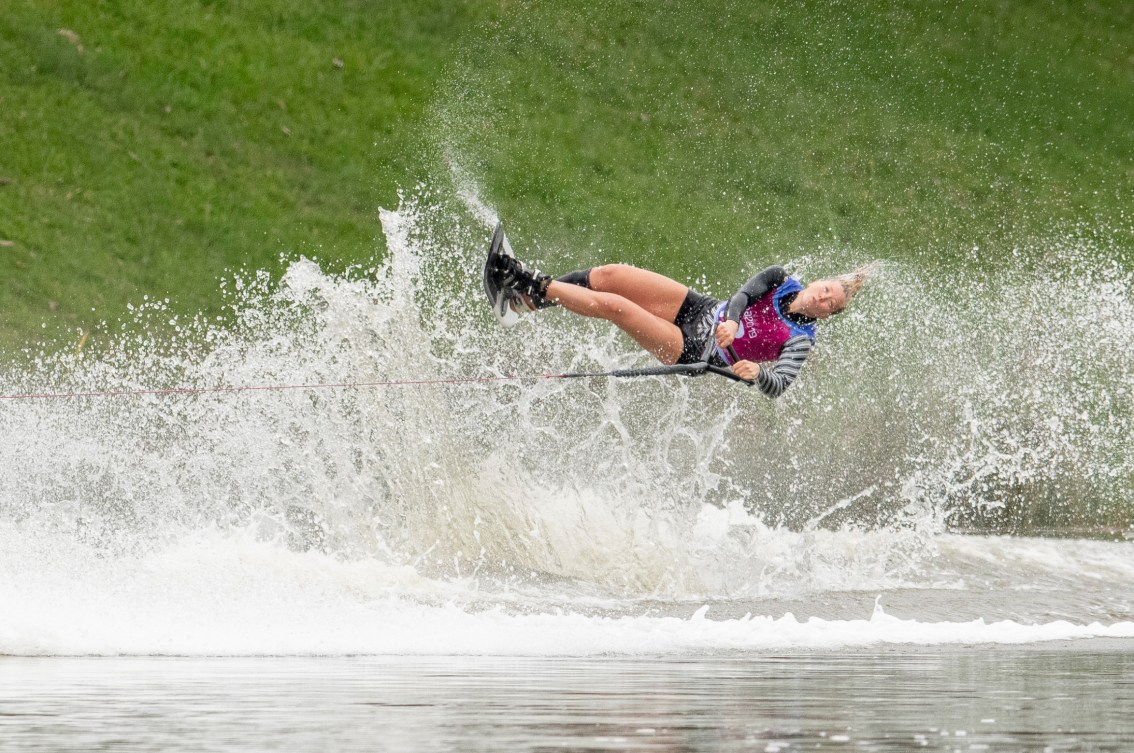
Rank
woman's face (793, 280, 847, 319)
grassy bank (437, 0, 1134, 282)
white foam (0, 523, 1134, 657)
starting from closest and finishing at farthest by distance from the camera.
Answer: white foam (0, 523, 1134, 657)
woman's face (793, 280, 847, 319)
grassy bank (437, 0, 1134, 282)

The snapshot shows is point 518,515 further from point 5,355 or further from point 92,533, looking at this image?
point 5,355

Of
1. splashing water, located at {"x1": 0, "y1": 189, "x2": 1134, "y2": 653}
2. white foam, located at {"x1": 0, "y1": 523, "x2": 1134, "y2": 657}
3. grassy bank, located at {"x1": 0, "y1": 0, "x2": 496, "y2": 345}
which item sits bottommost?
white foam, located at {"x1": 0, "y1": 523, "x2": 1134, "y2": 657}

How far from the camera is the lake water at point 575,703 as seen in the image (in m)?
5.39

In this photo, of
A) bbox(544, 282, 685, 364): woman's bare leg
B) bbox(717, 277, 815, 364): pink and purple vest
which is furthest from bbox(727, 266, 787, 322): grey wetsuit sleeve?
bbox(544, 282, 685, 364): woman's bare leg

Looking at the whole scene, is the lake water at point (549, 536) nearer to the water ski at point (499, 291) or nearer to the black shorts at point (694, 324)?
the water ski at point (499, 291)

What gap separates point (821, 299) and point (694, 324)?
80 centimetres

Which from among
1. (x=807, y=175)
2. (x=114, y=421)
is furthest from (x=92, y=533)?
(x=807, y=175)

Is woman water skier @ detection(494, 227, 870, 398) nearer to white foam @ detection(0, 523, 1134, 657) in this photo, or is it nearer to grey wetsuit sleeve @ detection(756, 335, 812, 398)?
grey wetsuit sleeve @ detection(756, 335, 812, 398)

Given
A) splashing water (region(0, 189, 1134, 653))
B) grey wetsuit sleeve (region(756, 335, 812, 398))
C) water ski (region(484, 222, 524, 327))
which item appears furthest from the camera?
water ski (region(484, 222, 524, 327))

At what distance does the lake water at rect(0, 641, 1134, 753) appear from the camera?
539 cm

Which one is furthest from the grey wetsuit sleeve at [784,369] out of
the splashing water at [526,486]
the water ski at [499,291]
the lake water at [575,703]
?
the lake water at [575,703]

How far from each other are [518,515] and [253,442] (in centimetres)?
194

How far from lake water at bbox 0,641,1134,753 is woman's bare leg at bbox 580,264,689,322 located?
110 inches

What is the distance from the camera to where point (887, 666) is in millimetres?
7785
